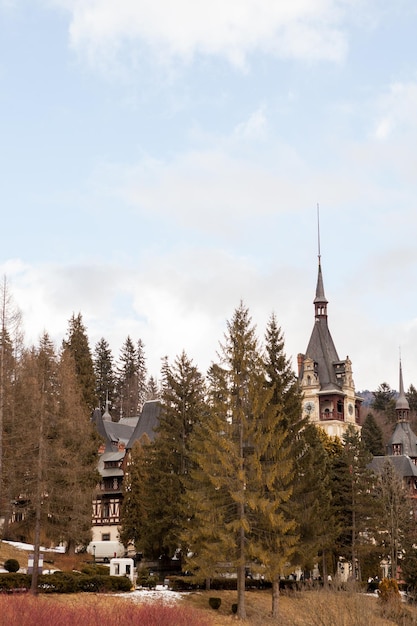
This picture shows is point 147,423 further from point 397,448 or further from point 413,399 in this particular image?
point 413,399

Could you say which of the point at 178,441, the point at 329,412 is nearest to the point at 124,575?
the point at 178,441

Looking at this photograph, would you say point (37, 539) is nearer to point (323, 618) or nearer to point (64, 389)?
point (64, 389)

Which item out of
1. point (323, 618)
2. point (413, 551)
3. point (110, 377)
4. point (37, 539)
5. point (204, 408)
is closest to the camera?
point (323, 618)

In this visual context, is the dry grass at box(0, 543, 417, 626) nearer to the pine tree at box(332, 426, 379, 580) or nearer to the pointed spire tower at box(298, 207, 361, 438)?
the pine tree at box(332, 426, 379, 580)

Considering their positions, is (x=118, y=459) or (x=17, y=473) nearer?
(x=17, y=473)

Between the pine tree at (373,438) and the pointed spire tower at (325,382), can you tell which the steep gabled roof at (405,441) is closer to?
the pine tree at (373,438)

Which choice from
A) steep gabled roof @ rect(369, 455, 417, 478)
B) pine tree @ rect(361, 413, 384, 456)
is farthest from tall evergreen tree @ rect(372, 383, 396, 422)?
steep gabled roof @ rect(369, 455, 417, 478)

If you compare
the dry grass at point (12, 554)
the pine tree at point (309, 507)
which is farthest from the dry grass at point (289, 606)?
the pine tree at point (309, 507)

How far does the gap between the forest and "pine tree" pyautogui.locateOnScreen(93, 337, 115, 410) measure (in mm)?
74880

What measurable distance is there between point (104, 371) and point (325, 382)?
42.5m

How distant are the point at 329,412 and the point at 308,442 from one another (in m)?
61.8

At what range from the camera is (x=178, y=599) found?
43.9 metres

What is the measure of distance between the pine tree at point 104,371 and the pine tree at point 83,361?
237 ft

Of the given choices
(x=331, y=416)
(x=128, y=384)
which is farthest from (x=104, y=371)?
(x=331, y=416)
